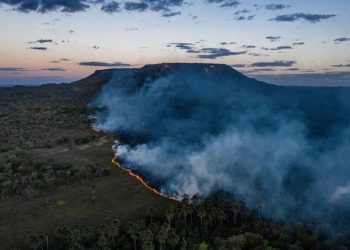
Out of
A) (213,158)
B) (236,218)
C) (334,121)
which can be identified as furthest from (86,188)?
(334,121)

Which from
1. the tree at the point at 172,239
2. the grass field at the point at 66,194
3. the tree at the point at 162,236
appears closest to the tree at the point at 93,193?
the grass field at the point at 66,194

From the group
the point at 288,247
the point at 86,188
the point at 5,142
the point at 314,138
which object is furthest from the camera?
the point at 314,138

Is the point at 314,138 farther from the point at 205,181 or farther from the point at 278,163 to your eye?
the point at 205,181

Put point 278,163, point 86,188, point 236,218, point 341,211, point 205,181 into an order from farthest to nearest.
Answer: point 278,163, point 205,181, point 86,188, point 341,211, point 236,218

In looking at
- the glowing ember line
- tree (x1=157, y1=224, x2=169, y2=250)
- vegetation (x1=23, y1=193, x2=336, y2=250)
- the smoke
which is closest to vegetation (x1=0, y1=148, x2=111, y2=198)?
the glowing ember line

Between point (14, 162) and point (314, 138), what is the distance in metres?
94.7

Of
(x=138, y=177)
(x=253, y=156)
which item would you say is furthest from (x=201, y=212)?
(x=253, y=156)

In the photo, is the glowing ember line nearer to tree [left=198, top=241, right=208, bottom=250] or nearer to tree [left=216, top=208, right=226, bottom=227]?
tree [left=216, top=208, right=226, bottom=227]

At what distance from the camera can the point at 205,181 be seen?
89062 mm

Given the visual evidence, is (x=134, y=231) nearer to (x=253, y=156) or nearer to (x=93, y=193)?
(x=93, y=193)

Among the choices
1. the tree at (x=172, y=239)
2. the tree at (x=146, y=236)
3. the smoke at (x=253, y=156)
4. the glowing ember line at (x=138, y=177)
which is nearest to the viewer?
the tree at (x=146, y=236)

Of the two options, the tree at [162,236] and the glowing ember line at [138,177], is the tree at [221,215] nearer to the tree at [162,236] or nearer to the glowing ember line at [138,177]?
the tree at [162,236]

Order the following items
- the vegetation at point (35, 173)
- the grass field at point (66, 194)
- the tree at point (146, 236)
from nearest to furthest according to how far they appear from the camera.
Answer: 1. the tree at point (146, 236)
2. the grass field at point (66, 194)
3. the vegetation at point (35, 173)

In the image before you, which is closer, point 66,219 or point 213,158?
point 66,219
